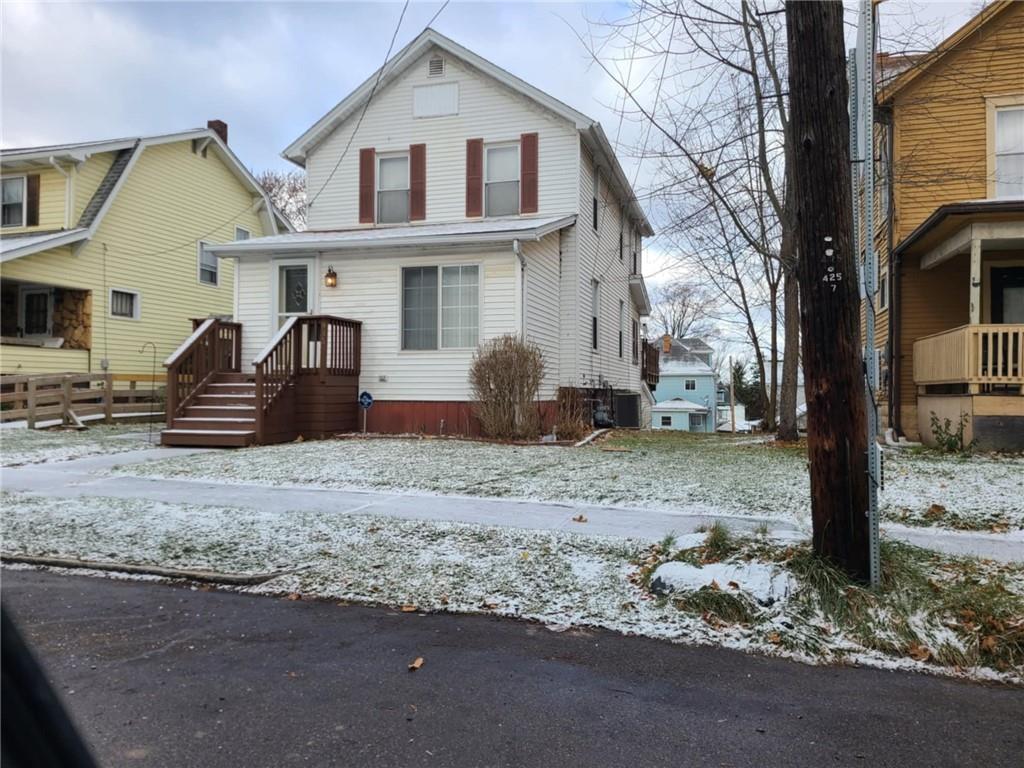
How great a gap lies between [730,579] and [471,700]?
1.87m

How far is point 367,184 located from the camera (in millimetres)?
16188

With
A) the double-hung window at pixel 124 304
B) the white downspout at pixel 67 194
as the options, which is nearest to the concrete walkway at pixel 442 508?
the white downspout at pixel 67 194

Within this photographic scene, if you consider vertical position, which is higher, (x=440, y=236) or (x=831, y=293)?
(x=440, y=236)

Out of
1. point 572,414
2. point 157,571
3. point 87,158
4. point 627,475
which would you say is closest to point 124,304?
point 87,158

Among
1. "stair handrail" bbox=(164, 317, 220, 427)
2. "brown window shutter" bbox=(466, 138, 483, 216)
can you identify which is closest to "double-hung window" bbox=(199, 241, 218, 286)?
"stair handrail" bbox=(164, 317, 220, 427)

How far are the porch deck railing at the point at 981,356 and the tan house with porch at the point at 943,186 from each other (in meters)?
0.19

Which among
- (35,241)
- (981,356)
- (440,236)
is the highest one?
(35,241)

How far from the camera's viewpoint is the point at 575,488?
782 centimetres

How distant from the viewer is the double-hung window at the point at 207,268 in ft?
72.3

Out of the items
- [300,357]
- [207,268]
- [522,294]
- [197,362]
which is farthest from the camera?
[207,268]

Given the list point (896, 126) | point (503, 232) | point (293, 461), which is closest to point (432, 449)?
point (293, 461)

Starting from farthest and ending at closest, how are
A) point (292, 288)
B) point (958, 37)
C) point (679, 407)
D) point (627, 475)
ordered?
point (679, 407), point (292, 288), point (958, 37), point (627, 475)

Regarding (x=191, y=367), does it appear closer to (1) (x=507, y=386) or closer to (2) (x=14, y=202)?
(1) (x=507, y=386)

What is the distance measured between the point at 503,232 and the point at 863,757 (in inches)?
444
